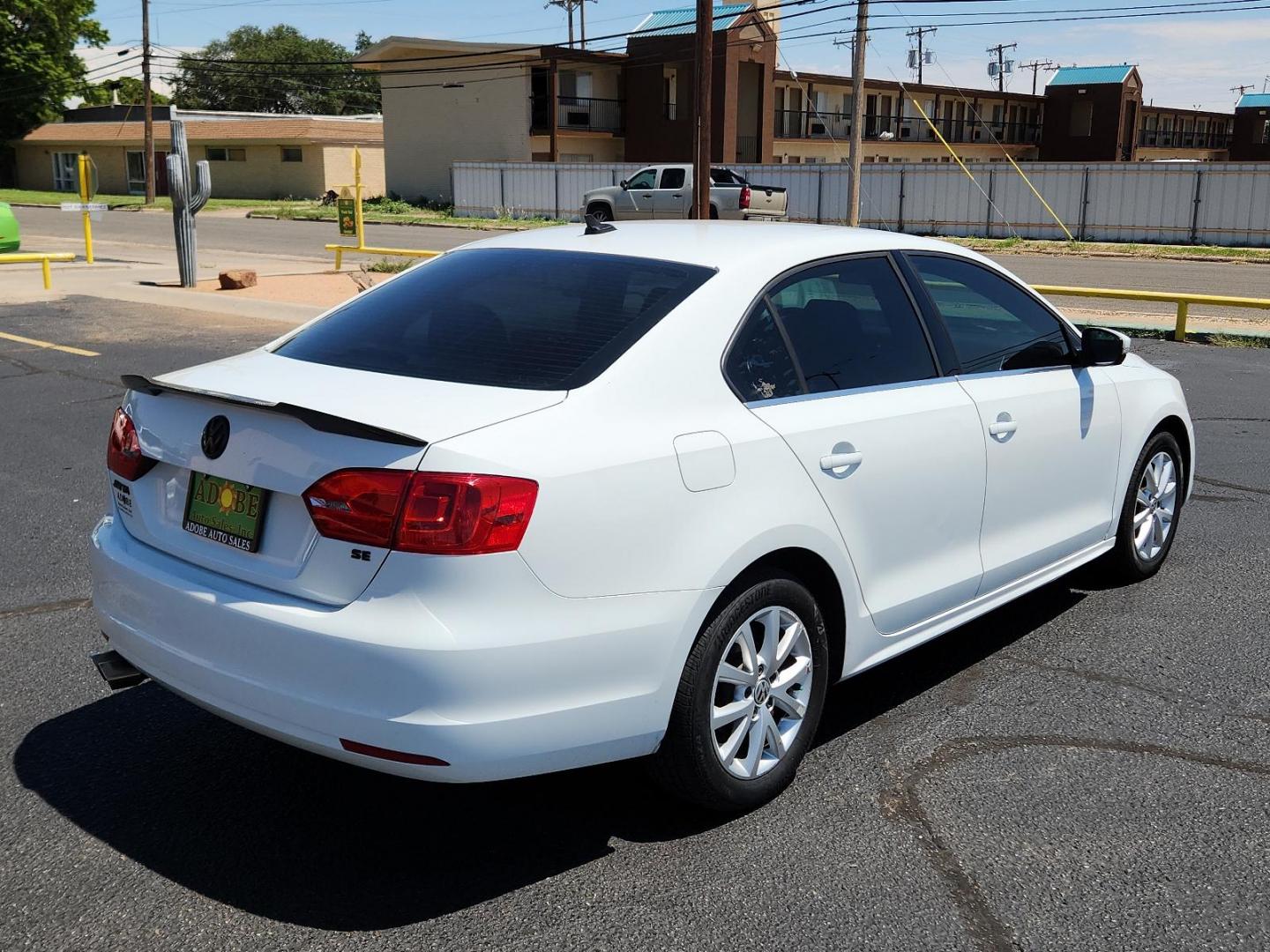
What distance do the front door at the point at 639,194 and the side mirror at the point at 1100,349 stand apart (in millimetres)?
31210

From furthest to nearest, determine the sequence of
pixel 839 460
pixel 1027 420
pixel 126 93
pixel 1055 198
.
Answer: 1. pixel 126 93
2. pixel 1055 198
3. pixel 1027 420
4. pixel 839 460

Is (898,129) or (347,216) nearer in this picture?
(347,216)

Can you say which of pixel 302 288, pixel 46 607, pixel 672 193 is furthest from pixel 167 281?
pixel 672 193

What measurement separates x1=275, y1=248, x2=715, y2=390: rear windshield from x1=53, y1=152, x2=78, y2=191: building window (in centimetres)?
6999

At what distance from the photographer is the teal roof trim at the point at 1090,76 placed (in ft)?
196

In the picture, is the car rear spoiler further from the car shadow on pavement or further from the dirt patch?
the dirt patch

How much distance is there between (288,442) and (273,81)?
118099mm

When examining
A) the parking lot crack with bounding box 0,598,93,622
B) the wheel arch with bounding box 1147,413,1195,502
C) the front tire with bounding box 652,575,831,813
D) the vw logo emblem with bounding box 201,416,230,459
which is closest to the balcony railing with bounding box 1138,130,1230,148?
the wheel arch with bounding box 1147,413,1195,502

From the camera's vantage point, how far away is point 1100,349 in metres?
5.13

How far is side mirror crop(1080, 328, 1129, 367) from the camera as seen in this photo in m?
5.12

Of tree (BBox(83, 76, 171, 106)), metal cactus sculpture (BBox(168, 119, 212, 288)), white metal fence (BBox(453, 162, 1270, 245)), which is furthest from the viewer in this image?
tree (BBox(83, 76, 171, 106))

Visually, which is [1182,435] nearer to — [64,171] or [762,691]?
[762,691]

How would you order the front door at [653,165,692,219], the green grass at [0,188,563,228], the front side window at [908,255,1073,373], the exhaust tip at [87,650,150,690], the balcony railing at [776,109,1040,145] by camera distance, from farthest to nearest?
the balcony railing at [776,109,1040,145], the green grass at [0,188,563,228], the front door at [653,165,692,219], the front side window at [908,255,1073,373], the exhaust tip at [87,650,150,690]

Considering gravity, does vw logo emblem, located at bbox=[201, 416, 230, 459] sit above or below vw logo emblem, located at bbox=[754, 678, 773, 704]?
above
